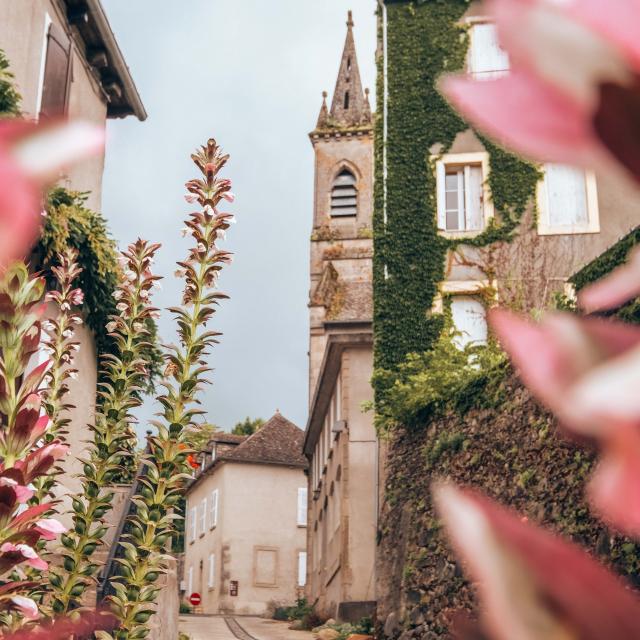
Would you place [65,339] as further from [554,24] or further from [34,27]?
[34,27]

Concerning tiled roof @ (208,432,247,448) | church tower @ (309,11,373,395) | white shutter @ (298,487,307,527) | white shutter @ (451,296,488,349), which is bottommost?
white shutter @ (298,487,307,527)

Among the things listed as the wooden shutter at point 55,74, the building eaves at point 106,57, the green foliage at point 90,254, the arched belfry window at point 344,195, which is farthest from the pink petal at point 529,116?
the arched belfry window at point 344,195

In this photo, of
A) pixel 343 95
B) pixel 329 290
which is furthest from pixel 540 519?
pixel 343 95

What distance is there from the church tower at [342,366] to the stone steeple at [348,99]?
0.18 feet

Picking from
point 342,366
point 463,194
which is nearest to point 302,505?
point 342,366

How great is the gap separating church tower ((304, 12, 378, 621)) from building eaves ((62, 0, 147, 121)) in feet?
24.0

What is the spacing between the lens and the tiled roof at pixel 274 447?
45.9 m

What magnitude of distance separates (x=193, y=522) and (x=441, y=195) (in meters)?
35.0

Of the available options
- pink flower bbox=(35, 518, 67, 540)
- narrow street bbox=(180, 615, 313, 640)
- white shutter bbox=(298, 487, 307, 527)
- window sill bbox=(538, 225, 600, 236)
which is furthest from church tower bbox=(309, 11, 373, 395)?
pink flower bbox=(35, 518, 67, 540)

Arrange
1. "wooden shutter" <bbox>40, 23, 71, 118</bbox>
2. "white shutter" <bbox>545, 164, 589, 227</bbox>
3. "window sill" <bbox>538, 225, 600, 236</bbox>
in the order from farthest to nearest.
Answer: "white shutter" <bbox>545, 164, 589, 227</bbox> < "window sill" <bbox>538, 225, 600, 236</bbox> < "wooden shutter" <bbox>40, 23, 71, 118</bbox>

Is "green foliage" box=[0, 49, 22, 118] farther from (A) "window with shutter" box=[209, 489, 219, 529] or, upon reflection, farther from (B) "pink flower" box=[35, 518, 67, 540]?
(A) "window with shutter" box=[209, 489, 219, 529]

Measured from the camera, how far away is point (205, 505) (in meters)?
49.4

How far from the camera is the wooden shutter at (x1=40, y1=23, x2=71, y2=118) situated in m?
14.1

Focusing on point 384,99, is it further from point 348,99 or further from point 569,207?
point 348,99
